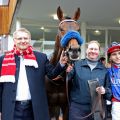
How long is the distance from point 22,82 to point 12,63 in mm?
276

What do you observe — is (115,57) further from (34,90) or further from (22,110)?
(22,110)

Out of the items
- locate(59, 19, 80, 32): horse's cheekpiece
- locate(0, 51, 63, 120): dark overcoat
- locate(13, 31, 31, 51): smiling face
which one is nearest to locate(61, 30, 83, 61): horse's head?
locate(0, 51, 63, 120): dark overcoat

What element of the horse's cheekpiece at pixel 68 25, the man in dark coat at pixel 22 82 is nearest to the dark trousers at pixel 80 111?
the man in dark coat at pixel 22 82

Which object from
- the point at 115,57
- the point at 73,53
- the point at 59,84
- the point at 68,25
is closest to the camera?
the point at 73,53

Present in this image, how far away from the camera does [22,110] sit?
13.8 feet

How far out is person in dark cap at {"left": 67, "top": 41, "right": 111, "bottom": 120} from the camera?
4.50 m

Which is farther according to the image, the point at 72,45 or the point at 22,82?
the point at 72,45

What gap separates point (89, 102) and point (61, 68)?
0.66 m

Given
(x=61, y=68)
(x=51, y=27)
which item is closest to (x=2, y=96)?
(x=61, y=68)

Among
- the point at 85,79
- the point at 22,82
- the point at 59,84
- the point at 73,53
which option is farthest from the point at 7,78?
the point at 59,84

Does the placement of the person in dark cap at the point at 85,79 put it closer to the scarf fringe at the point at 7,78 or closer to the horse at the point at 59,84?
the horse at the point at 59,84

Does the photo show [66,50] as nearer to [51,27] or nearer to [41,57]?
[41,57]

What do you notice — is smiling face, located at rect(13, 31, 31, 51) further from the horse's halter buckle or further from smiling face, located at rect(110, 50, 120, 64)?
smiling face, located at rect(110, 50, 120, 64)

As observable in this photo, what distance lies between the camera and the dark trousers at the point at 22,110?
4195 millimetres
